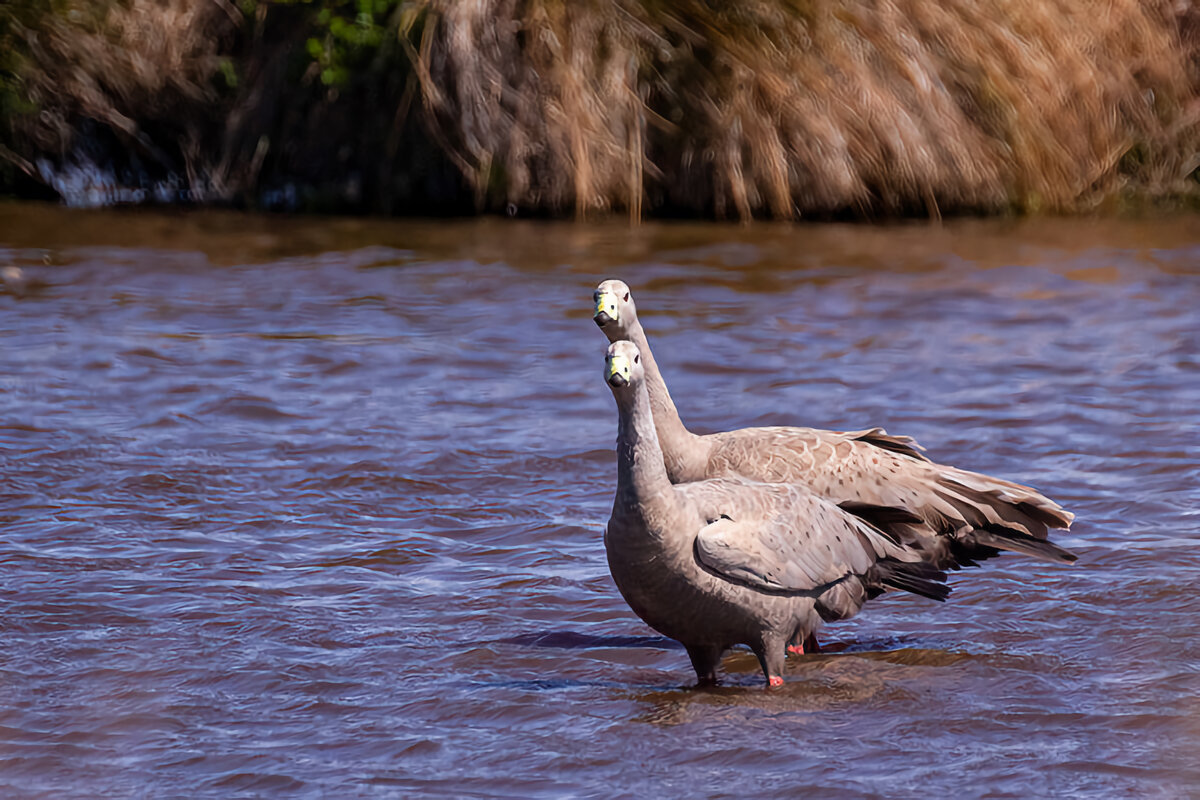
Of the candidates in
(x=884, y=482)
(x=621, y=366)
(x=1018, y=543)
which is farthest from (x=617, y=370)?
(x=1018, y=543)

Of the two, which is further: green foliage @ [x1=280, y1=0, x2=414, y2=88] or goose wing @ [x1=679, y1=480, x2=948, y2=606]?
green foliage @ [x1=280, y1=0, x2=414, y2=88]

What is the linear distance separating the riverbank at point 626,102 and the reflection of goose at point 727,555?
9456 millimetres

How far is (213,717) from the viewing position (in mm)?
5066

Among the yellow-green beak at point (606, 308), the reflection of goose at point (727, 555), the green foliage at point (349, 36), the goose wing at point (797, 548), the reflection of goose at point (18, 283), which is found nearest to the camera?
the reflection of goose at point (727, 555)

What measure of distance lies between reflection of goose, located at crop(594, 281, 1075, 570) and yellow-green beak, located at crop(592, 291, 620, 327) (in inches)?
5.0

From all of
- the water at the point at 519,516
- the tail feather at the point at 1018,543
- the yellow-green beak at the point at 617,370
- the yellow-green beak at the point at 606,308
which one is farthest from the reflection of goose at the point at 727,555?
the yellow-green beak at the point at 606,308

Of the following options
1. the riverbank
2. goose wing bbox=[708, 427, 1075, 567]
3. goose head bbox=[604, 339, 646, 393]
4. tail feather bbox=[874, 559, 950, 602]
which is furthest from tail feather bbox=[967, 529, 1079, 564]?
the riverbank

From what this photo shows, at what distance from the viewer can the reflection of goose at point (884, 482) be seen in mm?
5980

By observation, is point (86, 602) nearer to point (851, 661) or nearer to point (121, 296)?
point (851, 661)

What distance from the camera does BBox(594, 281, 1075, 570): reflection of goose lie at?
235 inches

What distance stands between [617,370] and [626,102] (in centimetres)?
1037

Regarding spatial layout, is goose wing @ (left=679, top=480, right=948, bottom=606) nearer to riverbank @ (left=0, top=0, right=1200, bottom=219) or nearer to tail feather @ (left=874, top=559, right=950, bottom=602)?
tail feather @ (left=874, top=559, right=950, bottom=602)

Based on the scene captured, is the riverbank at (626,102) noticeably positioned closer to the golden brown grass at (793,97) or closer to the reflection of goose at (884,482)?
the golden brown grass at (793,97)

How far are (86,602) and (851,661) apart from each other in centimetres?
286
